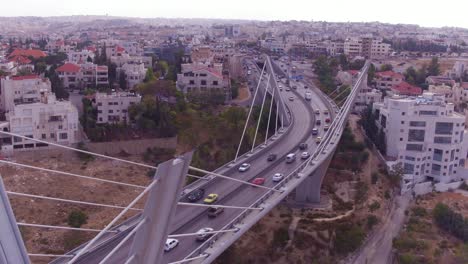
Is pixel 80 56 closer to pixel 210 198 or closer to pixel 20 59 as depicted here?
pixel 20 59

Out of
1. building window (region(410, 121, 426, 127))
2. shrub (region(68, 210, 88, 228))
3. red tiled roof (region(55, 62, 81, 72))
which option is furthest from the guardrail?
red tiled roof (region(55, 62, 81, 72))

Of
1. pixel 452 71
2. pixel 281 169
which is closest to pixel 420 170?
pixel 281 169

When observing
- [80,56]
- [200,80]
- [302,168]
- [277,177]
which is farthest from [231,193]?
[80,56]

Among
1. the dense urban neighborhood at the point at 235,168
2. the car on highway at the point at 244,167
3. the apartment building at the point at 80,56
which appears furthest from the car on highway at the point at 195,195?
the apartment building at the point at 80,56

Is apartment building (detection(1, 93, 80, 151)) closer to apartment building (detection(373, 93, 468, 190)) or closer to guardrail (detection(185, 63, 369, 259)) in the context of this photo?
guardrail (detection(185, 63, 369, 259))

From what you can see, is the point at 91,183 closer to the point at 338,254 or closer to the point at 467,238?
the point at 338,254

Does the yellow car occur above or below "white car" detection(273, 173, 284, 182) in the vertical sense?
below
